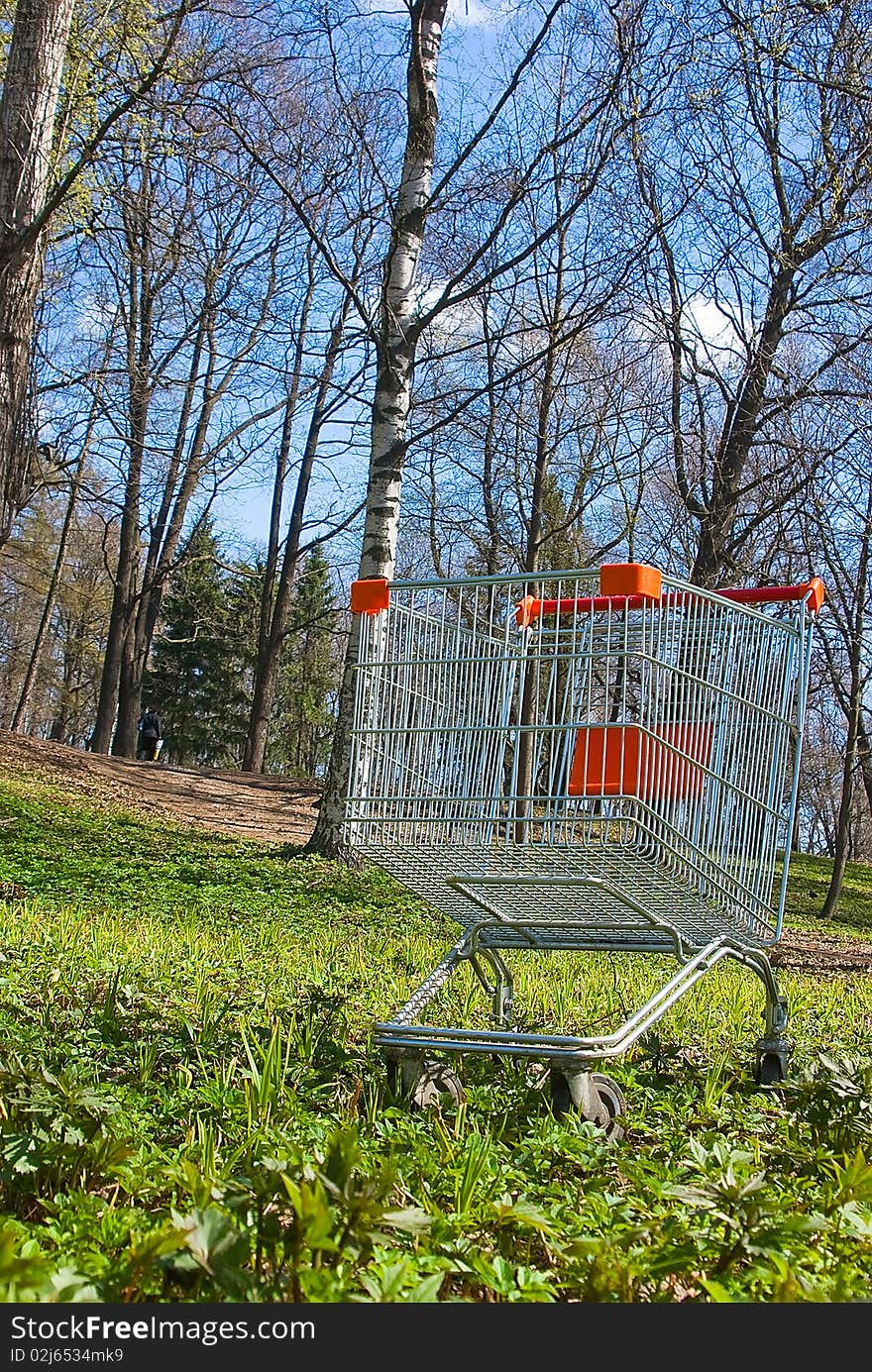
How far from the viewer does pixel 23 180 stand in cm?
869

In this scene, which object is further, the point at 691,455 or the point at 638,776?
the point at 691,455

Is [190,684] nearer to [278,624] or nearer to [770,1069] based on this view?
[278,624]

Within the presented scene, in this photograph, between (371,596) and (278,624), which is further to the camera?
(278,624)

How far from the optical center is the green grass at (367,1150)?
2098mm

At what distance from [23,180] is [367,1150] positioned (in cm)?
794

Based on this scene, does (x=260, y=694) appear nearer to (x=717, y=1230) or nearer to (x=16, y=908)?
(x=16, y=908)

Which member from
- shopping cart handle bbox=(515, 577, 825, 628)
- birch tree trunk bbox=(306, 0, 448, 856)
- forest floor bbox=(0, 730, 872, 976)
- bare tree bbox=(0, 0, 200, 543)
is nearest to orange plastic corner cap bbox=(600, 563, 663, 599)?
shopping cart handle bbox=(515, 577, 825, 628)

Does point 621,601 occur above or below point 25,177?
below

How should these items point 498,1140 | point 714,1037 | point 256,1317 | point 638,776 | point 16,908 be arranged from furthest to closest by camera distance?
point 16,908, point 714,1037, point 638,776, point 498,1140, point 256,1317

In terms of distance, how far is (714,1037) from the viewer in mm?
5023

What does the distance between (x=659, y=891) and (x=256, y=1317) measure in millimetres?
2198

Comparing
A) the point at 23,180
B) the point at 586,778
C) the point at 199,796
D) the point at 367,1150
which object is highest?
the point at 23,180

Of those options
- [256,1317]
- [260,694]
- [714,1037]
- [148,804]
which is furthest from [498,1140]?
[260,694]

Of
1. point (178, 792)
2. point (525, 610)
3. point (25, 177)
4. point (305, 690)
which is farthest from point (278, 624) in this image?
point (525, 610)
